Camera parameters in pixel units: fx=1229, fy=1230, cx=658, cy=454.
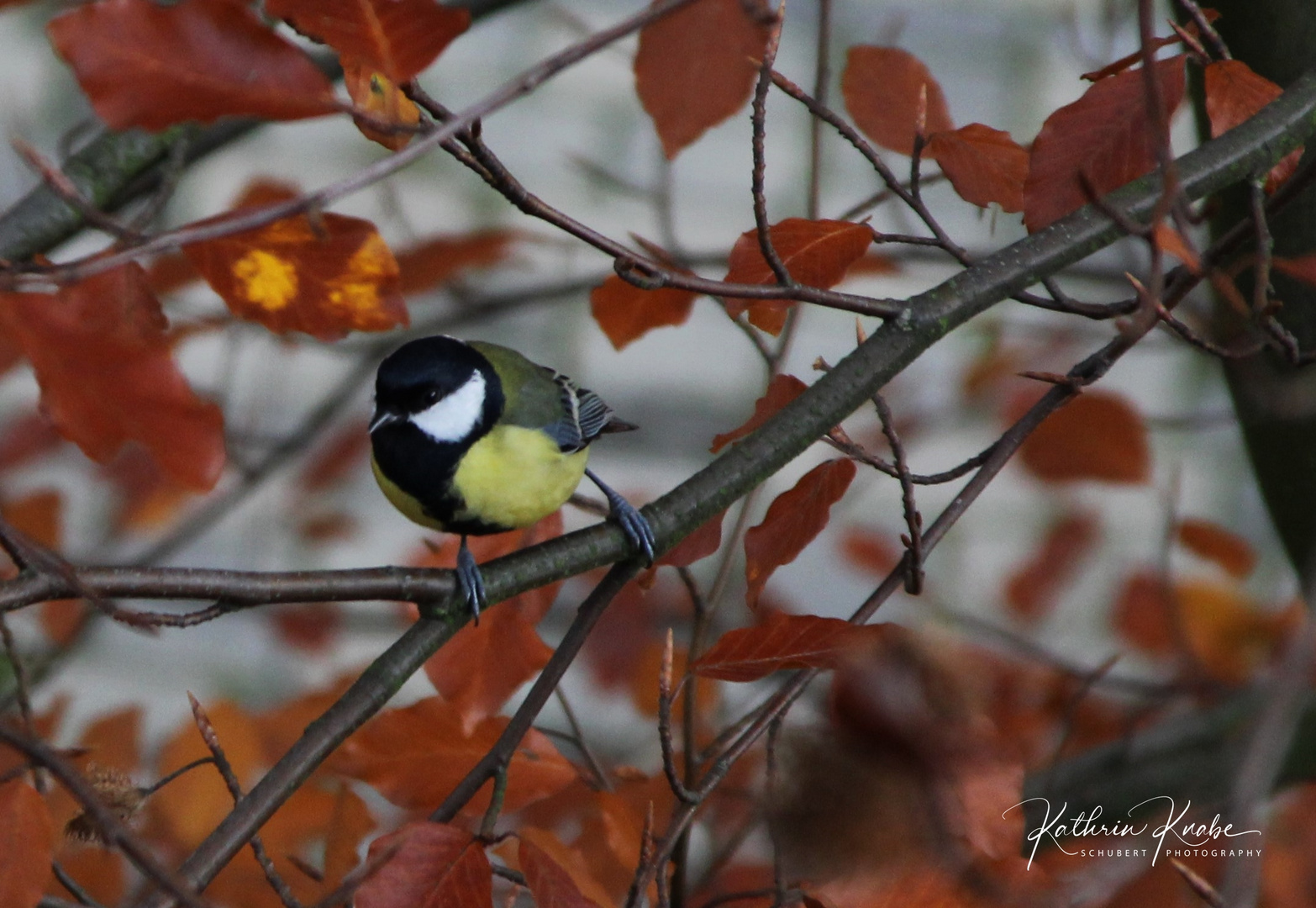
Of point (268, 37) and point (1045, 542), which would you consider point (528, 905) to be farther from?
point (1045, 542)

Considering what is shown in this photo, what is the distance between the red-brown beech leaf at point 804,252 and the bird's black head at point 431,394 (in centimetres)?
48

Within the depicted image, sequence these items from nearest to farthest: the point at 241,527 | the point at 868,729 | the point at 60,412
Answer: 1. the point at 868,729
2. the point at 60,412
3. the point at 241,527

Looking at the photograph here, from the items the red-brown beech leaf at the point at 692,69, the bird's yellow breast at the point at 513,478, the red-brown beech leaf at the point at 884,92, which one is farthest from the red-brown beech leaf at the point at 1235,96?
the bird's yellow breast at the point at 513,478

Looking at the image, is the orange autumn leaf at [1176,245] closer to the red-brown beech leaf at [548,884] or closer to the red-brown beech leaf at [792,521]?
the red-brown beech leaf at [792,521]

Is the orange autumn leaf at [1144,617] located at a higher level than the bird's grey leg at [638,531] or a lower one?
lower

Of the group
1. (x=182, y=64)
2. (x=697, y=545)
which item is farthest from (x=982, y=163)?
(x=182, y=64)

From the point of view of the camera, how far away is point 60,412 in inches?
28.5

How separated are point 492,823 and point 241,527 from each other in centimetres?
255

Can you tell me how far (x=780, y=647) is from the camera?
32.7 inches

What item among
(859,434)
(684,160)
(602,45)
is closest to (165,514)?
(859,434)

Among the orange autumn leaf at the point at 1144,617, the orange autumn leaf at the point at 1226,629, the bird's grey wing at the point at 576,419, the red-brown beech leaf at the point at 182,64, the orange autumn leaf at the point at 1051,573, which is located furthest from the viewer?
the orange autumn leaf at the point at 1051,573

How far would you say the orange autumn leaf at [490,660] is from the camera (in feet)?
3.35

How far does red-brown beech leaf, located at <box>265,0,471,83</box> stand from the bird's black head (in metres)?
0.62

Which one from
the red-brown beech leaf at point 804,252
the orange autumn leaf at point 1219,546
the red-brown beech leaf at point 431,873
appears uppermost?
the red-brown beech leaf at point 804,252
